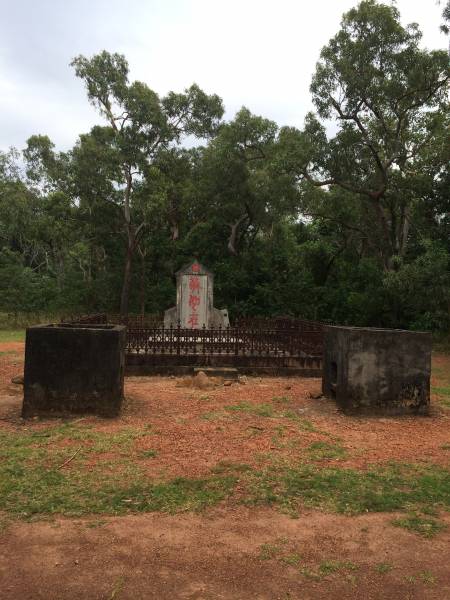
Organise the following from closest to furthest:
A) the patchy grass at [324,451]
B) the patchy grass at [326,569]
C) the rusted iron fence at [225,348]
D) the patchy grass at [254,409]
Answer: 1. the patchy grass at [326,569]
2. the patchy grass at [324,451]
3. the patchy grass at [254,409]
4. the rusted iron fence at [225,348]

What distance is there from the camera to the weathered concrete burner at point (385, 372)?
7.03 metres

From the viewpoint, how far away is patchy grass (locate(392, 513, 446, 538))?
3447mm

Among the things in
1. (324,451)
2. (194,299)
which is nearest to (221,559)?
(324,451)

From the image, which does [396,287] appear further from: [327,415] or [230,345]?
[327,415]

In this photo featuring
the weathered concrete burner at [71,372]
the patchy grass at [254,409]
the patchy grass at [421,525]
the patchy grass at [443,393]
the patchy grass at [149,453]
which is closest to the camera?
the patchy grass at [421,525]

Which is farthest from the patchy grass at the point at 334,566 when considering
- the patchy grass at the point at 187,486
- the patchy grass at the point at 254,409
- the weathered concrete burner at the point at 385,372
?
the weathered concrete burner at the point at 385,372

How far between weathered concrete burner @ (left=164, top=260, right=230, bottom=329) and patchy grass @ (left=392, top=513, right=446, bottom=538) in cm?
1189

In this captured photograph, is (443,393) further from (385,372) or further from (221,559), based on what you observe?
(221,559)

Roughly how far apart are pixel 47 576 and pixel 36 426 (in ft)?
11.1

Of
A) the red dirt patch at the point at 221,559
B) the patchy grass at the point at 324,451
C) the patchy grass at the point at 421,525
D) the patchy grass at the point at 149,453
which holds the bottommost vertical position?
the red dirt patch at the point at 221,559

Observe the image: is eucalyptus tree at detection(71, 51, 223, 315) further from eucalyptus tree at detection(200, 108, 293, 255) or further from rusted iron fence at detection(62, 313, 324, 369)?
rusted iron fence at detection(62, 313, 324, 369)

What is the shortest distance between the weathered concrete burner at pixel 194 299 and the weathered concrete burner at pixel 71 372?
29.2 feet

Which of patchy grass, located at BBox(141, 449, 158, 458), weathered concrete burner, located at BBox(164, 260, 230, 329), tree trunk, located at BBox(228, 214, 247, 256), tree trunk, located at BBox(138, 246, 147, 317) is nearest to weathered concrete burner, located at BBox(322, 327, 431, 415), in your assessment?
patchy grass, located at BBox(141, 449, 158, 458)

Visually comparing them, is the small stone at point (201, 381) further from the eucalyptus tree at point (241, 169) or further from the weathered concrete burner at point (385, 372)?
the eucalyptus tree at point (241, 169)
